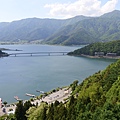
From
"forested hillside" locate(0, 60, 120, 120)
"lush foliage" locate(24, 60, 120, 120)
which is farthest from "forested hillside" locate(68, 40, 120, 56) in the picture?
"lush foliage" locate(24, 60, 120, 120)

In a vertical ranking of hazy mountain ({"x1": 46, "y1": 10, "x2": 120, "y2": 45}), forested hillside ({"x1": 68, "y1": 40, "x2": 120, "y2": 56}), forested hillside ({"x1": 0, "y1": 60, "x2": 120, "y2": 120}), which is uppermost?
hazy mountain ({"x1": 46, "y1": 10, "x2": 120, "y2": 45})

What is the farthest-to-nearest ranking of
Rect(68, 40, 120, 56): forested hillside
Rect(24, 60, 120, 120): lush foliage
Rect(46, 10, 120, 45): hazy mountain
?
Rect(46, 10, 120, 45): hazy mountain, Rect(68, 40, 120, 56): forested hillside, Rect(24, 60, 120, 120): lush foliage

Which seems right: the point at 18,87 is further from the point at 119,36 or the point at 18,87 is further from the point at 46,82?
the point at 119,36

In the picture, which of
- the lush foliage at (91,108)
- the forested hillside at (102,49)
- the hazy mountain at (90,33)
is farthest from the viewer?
the hazy mountain at (90,33)

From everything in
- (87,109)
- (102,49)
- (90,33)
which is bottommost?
(87,109)

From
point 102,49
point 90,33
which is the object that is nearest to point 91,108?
point 102,49

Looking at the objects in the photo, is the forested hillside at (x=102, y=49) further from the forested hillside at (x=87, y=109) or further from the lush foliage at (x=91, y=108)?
the lush foliage at (x=91, y=108)

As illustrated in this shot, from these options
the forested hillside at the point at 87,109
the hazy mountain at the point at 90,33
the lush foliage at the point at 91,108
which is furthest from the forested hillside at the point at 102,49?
the hazy mountain at the point at 90,33

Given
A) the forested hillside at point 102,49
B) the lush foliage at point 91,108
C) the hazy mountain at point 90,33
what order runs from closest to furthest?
the lush foliage at point 91,108, the forested hillside at point 102,49, the hazy mountain at point 90,33

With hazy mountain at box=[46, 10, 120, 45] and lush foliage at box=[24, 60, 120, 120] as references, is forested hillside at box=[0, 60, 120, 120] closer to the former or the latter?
lush foliage at box=[24, 60, 120, 120]

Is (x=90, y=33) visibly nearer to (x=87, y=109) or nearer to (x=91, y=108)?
(x=87, y=109)

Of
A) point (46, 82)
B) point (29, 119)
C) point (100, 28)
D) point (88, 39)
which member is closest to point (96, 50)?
point (46, 82)
